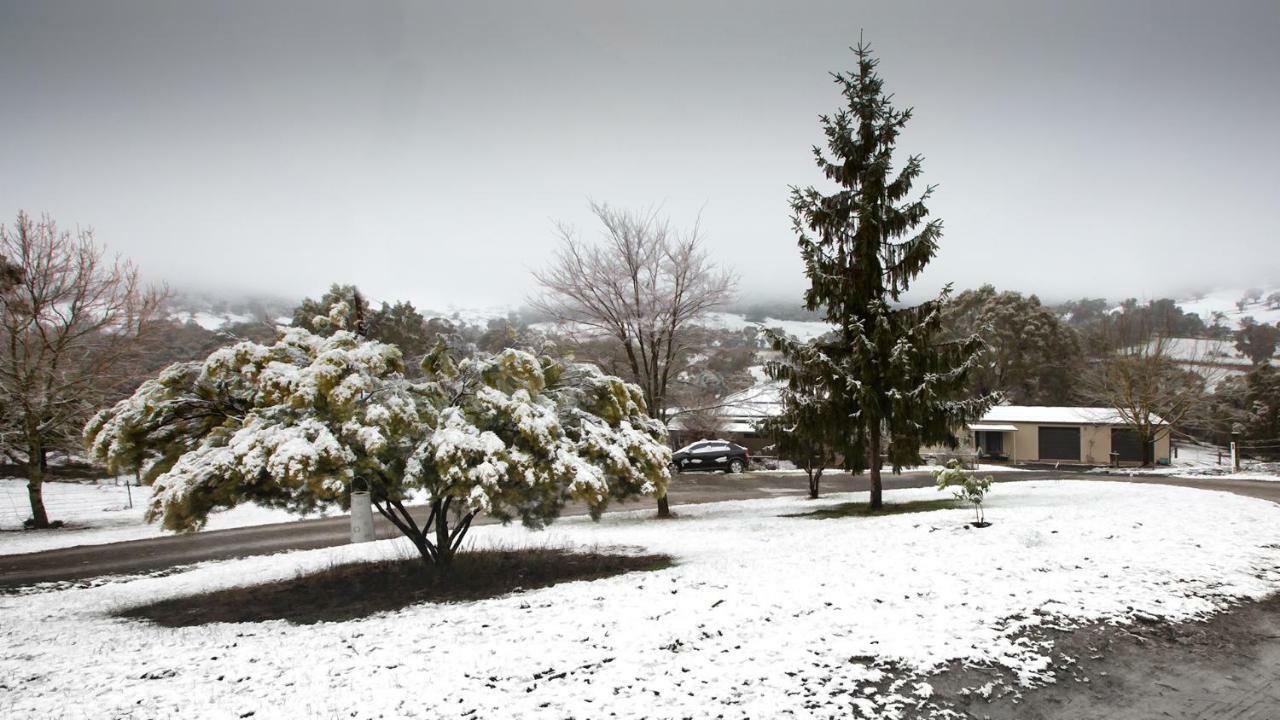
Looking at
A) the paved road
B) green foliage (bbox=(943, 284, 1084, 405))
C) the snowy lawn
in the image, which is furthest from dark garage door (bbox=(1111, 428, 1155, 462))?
the snowy lawn

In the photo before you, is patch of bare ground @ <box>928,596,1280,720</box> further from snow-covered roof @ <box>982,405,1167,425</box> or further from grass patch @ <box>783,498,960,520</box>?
snow-covered roof @ <box>982,405,1167,425</box>

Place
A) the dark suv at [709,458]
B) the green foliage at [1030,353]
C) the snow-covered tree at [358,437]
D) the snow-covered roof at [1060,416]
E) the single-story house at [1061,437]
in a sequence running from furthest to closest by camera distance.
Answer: the green foliage at [1030,353] → the single-story house at [1061,437] → the snow-covered roof at [1060,416] → the dark suv at [709,458] → the snow-covered tree at [358,437]

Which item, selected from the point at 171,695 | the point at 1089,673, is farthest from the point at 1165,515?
the point at 171,695

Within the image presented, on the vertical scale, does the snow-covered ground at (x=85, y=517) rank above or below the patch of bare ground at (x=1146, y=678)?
below

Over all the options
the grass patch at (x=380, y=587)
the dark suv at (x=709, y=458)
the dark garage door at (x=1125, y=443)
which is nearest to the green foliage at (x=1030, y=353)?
the dark garage door at (x=1125, y=443)

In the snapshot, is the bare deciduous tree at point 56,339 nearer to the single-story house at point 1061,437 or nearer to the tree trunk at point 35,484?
the tree trunk at point 35,484

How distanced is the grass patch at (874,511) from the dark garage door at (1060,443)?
84.9ft

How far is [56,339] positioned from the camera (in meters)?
17.9

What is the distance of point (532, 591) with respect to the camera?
7.73m

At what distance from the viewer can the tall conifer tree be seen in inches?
504

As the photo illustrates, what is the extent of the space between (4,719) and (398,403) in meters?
3.99

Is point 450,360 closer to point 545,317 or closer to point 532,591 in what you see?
point 532,591

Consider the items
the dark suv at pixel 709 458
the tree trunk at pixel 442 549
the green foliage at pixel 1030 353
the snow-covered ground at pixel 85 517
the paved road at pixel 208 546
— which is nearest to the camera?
the tree trunk at pixel 442 549

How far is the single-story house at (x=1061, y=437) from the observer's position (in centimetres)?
3450
